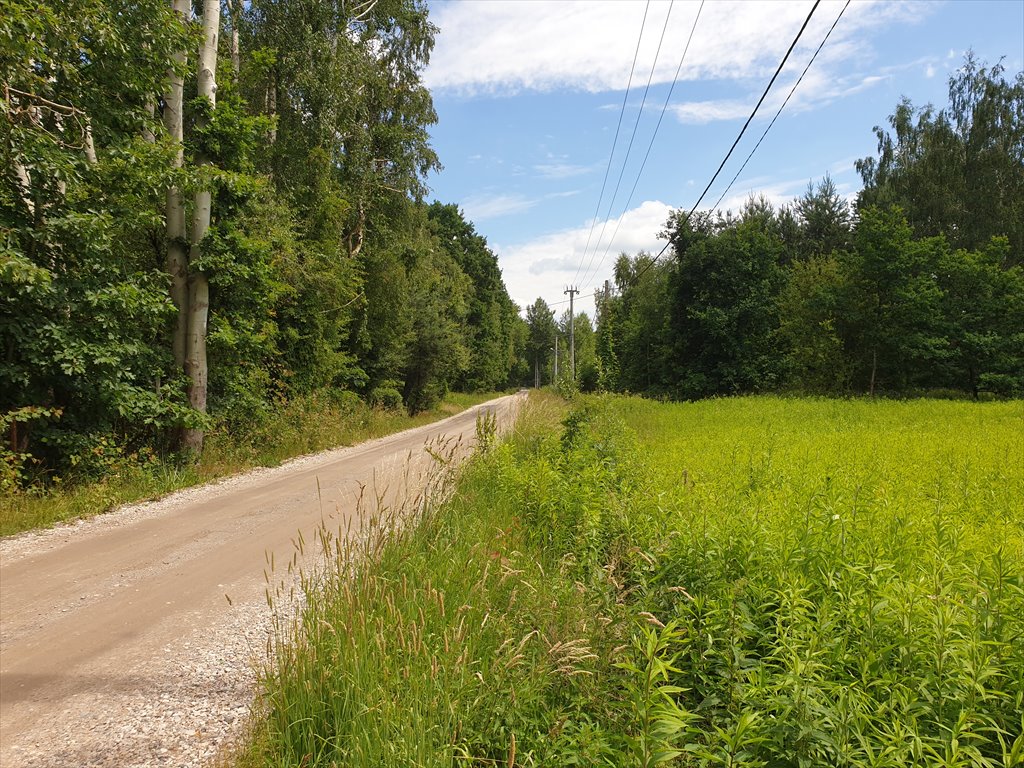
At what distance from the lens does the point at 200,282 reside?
999 cm

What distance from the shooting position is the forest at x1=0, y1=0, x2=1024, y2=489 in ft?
24.1

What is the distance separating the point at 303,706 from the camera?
8.43 feet

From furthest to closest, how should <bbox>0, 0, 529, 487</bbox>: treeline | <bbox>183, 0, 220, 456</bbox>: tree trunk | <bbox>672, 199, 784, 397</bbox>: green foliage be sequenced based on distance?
<bbox>672, 199, 784, 397</bbox>: green foliage
<bbox>183, 0, 220, 456</bbox>: tree trunk
<bbox>0, 0, 529, 487</bbox>: treeline

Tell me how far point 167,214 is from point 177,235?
48 centimetres

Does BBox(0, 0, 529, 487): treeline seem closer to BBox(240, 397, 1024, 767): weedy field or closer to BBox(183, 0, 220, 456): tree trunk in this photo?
BBox(183, 0, 220, 456): tree trunk

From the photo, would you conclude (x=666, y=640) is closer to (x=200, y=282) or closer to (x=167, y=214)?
(x=200, y=282)

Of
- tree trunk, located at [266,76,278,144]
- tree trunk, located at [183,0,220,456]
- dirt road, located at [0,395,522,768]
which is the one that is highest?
tree trunk, located at [266,76,278,144]

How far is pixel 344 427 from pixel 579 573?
547 inches

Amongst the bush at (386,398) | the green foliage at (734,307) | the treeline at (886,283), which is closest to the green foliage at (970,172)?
the treeline at (886,283)

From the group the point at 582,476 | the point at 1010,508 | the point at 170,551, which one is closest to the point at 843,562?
the point at 582,476

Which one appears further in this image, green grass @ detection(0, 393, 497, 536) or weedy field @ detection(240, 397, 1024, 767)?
green grass @ detection(0, 393, 497, 536)

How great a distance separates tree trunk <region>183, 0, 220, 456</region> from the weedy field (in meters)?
7.47

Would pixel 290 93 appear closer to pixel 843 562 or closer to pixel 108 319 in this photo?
pixel 108 319

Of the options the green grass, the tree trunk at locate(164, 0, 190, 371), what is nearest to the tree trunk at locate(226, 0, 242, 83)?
the tree trunk at locate(164, 0, 190, 371)
